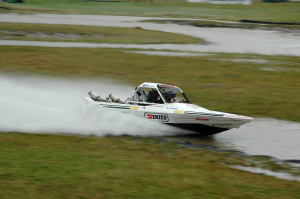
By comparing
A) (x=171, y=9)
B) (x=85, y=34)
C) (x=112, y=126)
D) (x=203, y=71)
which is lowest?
(x=112, y=126)

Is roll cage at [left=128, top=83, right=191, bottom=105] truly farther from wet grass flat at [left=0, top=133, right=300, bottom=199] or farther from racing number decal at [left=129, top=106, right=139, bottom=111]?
wet grass flat at [left=0, top=133, right=300, bottom=199]

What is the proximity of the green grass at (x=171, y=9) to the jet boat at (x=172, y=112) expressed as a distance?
48392mm

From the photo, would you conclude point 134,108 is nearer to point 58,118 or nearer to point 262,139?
point 58,118

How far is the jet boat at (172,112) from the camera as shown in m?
14.1

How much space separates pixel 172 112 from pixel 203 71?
1225cm

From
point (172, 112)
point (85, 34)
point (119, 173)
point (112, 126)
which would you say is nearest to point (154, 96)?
point (172, 112)

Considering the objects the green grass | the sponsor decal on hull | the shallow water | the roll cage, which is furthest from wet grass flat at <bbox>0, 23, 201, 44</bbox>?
the sponsor decal on hull

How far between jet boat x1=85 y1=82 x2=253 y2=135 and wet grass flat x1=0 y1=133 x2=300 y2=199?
1.32 m

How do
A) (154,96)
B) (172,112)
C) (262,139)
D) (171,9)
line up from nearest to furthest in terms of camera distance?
(172,112) → (262,139) → (154,96) → (171,9)

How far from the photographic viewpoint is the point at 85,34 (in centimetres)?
4006

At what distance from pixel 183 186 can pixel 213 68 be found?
1790 cm

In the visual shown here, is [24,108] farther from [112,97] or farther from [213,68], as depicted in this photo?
[213,68]

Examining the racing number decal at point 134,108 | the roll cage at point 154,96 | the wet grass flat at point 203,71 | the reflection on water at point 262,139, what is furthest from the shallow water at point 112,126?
the wet grass flat at point 203,71

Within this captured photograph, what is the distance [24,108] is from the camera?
54.8 feet
